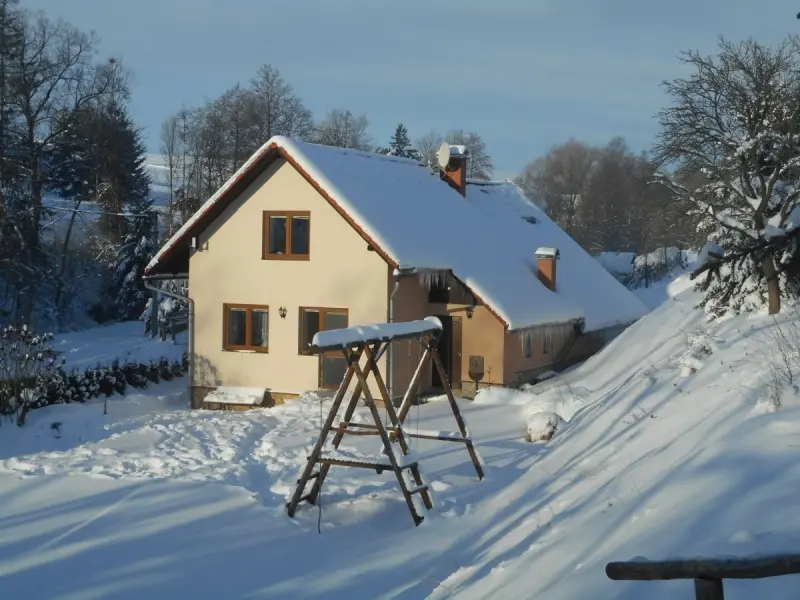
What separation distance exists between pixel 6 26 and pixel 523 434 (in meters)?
26.2

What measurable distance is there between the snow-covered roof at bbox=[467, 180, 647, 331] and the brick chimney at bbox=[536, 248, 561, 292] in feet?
0.83

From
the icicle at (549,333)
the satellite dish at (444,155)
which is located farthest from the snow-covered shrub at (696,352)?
the satellite dish at (444,155)

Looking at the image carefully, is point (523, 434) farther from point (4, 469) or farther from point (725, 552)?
point (725, 552)

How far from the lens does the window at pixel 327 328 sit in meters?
18.9

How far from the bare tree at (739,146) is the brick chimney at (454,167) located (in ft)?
Answer: 25.6

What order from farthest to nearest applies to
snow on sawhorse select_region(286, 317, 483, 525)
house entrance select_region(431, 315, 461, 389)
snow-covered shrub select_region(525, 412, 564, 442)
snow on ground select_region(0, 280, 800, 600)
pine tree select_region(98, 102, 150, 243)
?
pine tree select_region(98, 102, 150, 243)
house entrance select_region(431, 315, 461, 389)
snow-covered shrub select_region(525, 412, 564, 442)
snow on sawhorse select_region(286, 317, 483, 525)
snow on ground select_region(0, 280, 800, 600)

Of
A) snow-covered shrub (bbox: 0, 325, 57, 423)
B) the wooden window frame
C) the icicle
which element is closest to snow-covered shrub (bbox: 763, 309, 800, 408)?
the icicle

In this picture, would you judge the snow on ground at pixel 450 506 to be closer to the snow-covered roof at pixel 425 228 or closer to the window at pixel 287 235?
the snow-covered roof at pixel 425 228

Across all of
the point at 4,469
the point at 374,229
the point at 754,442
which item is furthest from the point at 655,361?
the point at 4,469

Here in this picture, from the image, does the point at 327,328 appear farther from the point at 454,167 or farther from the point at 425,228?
the point at 454,167

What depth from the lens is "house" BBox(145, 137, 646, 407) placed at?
18547mm

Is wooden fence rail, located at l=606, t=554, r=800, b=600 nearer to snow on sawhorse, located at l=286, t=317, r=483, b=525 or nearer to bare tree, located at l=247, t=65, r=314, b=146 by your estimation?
snow on sawhorse, located at l=286, t=317, r=483, b=525

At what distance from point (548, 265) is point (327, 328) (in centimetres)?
700

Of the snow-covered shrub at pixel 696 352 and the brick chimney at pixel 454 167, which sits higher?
the brick chimney at pixel 454 167
